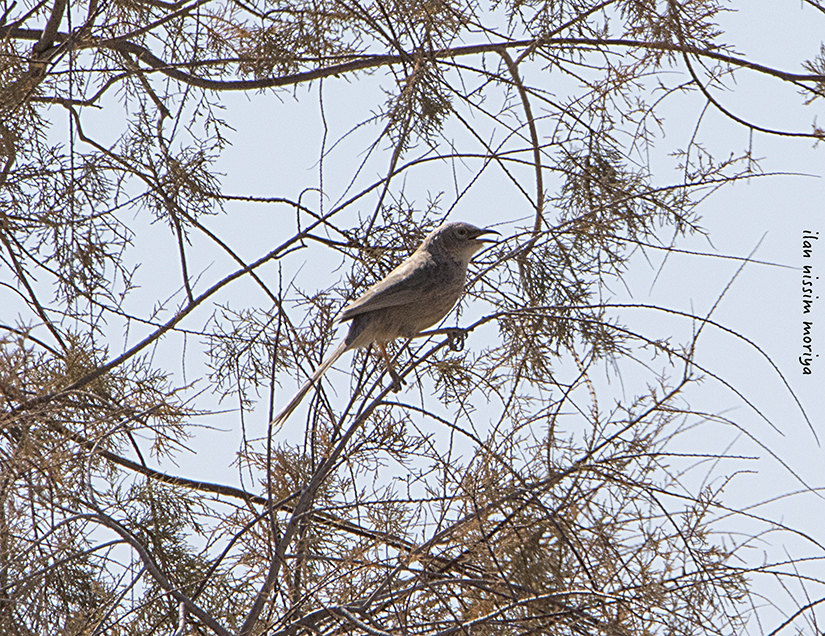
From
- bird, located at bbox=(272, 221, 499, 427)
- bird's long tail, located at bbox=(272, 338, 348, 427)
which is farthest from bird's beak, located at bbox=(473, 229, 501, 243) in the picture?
bird's long tail, located at bbox=(272, 338, 348, 427)

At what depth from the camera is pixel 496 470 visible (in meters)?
3.29

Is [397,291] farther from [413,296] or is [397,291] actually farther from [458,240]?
[458,240]

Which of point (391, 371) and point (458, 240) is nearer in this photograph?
point (391, 371)

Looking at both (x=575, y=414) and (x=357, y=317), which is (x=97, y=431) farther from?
(x=575, y=414)

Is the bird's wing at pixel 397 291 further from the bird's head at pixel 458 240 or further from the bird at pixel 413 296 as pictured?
the bird's head at pixel 458 240

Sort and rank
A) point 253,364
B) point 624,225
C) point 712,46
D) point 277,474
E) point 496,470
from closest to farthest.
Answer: point 496,470 → point 277,474 → point 712,46 → point 624,225 → point 253,364

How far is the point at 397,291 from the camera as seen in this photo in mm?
4223

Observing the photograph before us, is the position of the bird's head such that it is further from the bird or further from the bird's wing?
the bird's wing

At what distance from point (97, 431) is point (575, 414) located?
1904 mm

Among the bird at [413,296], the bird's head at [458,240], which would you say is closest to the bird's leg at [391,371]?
the bird at [413,296]

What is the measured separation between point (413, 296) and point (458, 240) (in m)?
0.34

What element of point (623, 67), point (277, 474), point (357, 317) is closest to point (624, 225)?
point (623, 67)

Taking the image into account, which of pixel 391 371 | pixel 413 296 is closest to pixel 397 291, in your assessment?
pixel 413 296

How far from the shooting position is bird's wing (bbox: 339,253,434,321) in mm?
4195
